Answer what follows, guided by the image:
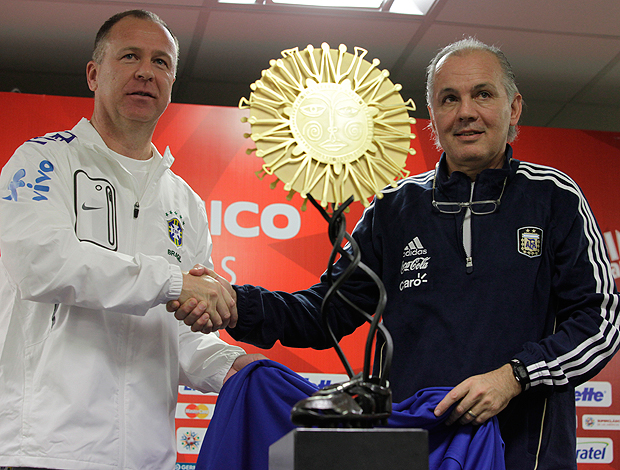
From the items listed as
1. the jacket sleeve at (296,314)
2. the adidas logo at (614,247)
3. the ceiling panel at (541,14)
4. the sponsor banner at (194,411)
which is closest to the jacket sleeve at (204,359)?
the jacket sleeve at (296,314)

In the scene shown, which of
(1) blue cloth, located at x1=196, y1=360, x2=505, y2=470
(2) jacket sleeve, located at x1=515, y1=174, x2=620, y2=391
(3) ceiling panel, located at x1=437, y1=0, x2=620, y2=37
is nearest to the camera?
(1) blue cloth, located at x1=196, y1=360, x2=505, y2=470

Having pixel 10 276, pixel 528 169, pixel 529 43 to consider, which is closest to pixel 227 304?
pixel 10 276

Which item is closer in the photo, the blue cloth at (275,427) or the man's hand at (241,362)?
the blue cloth at (275,427)

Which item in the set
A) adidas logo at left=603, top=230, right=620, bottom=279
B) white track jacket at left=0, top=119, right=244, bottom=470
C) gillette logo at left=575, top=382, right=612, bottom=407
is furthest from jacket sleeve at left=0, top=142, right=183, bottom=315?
adidas logo at left=603, top=230, right=620, bottom=279

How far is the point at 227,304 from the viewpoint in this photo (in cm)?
141

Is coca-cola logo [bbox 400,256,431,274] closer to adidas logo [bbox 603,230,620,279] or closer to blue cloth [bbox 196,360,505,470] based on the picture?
blue cloth [bbox 196,360,505,470]

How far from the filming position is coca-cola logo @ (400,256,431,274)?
1.42 meters

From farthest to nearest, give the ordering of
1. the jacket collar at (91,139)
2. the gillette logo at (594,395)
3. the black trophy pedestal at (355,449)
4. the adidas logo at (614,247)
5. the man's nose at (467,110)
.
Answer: the adidas logo at (614,247), the gillette logo at (594,395), the jacket collar at (91,139), the man's nose at (467,110), the black trophy pedestal at (355,449)

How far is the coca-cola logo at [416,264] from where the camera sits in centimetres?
142

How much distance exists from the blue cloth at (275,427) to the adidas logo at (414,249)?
33 centimetres

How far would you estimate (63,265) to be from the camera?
1.34m

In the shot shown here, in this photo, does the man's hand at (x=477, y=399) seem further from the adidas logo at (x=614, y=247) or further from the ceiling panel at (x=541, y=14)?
the adidas logo at (x=614, y=247)

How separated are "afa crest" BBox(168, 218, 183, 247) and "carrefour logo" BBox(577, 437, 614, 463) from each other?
7.79ft

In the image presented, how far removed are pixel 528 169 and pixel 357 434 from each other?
0.94 meters
